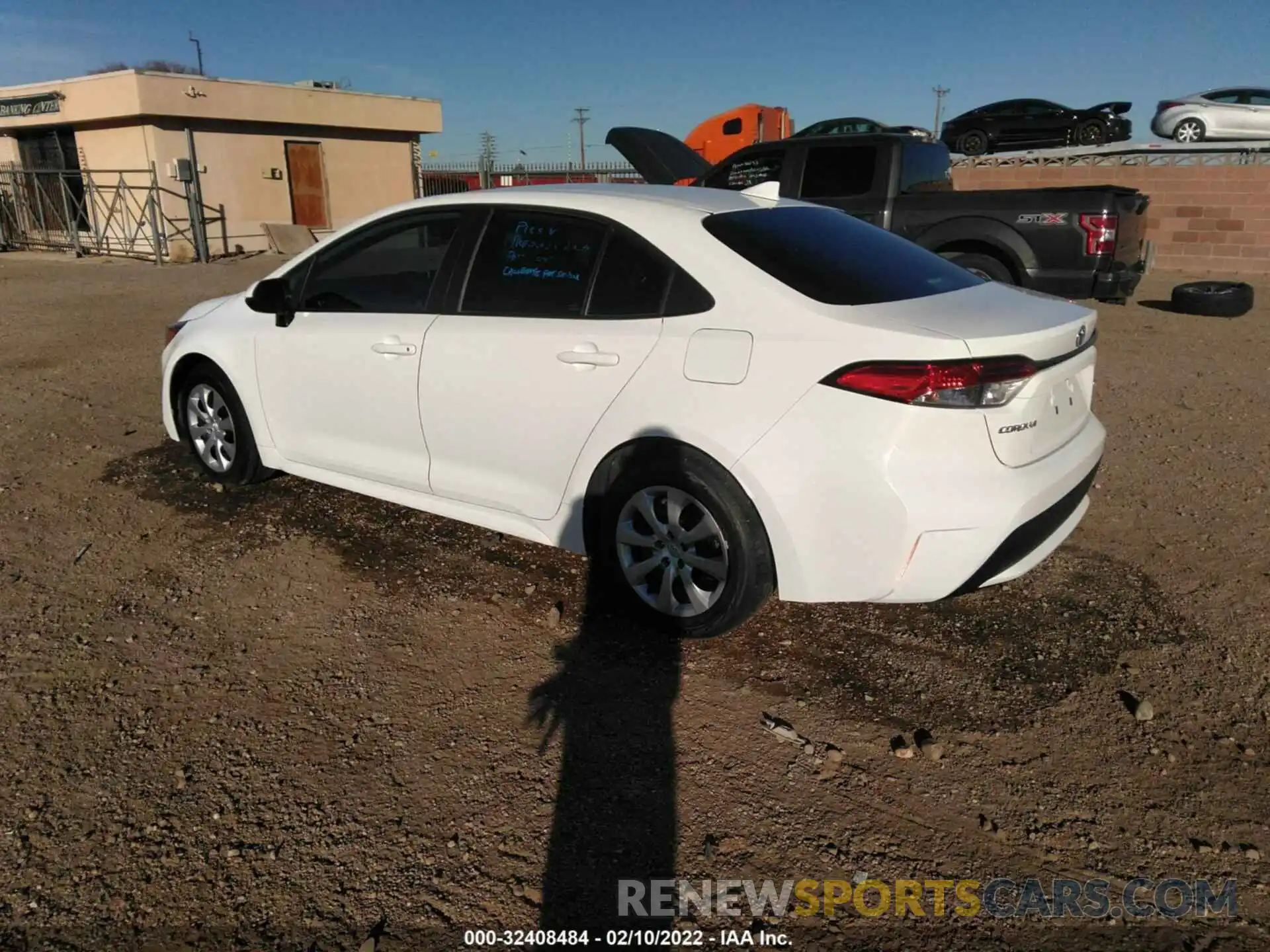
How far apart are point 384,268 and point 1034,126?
2379 cm

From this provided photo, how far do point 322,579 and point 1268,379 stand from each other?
750 cm

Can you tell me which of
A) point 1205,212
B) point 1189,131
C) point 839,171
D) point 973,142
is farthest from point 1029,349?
point 973,142

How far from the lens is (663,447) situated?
130 inches

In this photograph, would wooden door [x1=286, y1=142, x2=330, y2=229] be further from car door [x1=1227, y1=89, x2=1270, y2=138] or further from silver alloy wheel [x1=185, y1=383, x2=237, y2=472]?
car door [x1=1227, y1=89, x2=1270, y2=138]

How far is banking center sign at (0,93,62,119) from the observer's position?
20453 millimetres

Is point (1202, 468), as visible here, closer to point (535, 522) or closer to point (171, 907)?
point (535, 522)

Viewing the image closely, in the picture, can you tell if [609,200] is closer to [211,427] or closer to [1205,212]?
[211,427]

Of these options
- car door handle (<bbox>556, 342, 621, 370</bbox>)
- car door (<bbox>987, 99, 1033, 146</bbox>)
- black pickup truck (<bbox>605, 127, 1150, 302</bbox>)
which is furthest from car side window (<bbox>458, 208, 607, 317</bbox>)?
car door (<bbox>987, 99, 1033, 146</bbox>)

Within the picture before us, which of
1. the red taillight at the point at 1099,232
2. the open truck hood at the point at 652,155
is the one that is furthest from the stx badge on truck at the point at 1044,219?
the open truck hood at the point at 652,155

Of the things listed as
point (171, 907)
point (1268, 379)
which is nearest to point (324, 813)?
point (171, 907)

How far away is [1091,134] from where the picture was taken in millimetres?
23266

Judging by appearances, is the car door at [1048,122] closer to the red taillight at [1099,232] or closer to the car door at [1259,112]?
the car door at [1259,112]

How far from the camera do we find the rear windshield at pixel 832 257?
10.7 feet

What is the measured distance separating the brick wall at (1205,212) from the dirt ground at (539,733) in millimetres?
13333
